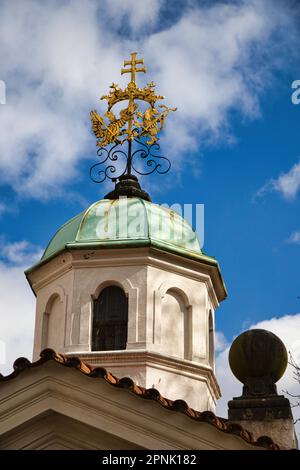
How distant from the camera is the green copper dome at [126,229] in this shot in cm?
1431

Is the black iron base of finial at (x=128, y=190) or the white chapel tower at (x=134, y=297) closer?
the white chapel tower at (x=134, y=297)

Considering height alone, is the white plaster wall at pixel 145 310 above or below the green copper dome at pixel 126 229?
below

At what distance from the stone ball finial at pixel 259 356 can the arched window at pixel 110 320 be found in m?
3.20

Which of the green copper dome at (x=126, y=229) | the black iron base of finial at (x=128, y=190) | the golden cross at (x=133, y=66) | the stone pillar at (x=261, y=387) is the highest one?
the golden cross at (x=133, y=66)

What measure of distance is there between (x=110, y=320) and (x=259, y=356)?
3716 millimetres

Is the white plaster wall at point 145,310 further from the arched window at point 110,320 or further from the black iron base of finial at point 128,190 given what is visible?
the black iron base of finial at point 128,190

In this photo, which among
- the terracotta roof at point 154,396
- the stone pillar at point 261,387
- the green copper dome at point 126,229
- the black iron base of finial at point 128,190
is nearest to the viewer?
the terracotta roof at point 154,396

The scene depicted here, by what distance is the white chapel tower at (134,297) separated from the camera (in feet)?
44.7

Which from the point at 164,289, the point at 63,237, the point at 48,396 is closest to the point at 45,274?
the point at 63,237

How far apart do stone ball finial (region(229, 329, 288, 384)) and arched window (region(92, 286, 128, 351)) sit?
3197 millimetres

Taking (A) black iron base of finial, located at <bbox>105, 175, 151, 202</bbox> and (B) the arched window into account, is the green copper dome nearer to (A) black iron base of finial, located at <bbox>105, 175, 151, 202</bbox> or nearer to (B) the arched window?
(A) black iron base of finial, located at <bbox>105, 175, 151, 202</bbox>

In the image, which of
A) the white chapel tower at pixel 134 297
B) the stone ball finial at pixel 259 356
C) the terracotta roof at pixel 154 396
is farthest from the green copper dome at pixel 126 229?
the terracotta roof at pixel 154 396

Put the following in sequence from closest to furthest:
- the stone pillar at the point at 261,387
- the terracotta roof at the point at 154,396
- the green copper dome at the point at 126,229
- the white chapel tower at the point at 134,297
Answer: the terracotta roof at the point at 154,396
the stone pillar at the point at 261,387
the white chapel tower at the point at 134,297
the green copper dome at the point at 126,229

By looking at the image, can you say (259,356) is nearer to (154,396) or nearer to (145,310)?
(154,396)
